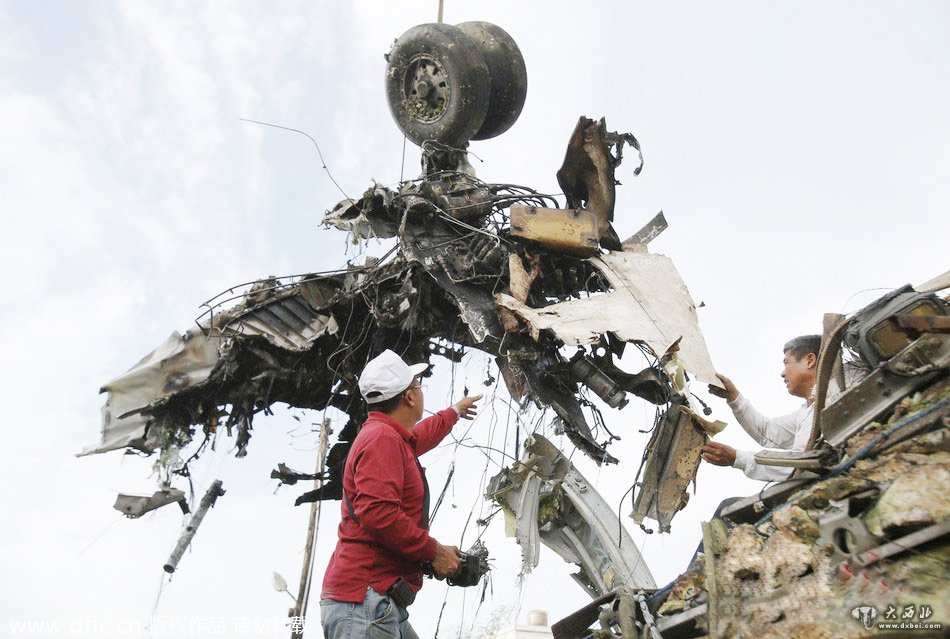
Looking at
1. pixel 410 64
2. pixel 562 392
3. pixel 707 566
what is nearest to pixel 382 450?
pixel 707 566

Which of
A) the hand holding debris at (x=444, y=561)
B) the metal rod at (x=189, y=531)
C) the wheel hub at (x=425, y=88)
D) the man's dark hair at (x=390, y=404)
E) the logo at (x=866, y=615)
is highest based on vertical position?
the wheel hub at (x=425, y=88)

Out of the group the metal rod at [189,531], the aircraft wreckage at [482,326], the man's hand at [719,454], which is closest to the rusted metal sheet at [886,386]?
the aircraft wreckage at [482,326]

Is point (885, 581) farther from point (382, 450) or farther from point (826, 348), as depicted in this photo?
point (382, 450)

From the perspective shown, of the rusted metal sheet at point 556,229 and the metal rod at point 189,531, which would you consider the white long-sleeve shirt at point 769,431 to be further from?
the metal rod at point 189,531

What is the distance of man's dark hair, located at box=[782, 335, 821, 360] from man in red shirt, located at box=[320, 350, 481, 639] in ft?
9.22

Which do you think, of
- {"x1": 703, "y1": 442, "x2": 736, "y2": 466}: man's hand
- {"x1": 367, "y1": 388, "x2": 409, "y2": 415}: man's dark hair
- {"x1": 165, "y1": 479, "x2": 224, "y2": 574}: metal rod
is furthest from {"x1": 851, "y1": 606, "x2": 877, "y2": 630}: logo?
{"x1": 165, "y1": 479, "x2": 224, "y2": 574}: metal rod

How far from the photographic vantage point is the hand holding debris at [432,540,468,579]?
4.32 m

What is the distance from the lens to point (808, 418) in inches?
217

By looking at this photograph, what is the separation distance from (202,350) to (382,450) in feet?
15.4

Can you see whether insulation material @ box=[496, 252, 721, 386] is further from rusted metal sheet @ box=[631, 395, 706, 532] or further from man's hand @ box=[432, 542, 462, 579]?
man's hand @ box=[432, 542, 462, 579]

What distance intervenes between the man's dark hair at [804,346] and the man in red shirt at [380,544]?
111 inches

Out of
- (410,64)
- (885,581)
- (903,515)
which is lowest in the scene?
(885,581)

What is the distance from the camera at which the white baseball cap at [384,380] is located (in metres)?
4.64

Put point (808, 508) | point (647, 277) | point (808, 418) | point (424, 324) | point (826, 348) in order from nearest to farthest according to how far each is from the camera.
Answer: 1. point (808, 508)
2. point (826, 348)
3. point (808, 418)
4. point (647, 277)
5. point (424, 324)
